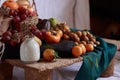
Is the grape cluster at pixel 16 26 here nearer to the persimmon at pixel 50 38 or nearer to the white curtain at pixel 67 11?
the persimmon at pixel 50 38

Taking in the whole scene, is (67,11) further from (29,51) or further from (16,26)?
(29,51)

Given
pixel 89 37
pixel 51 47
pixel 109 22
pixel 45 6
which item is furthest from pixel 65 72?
pixel 109 22

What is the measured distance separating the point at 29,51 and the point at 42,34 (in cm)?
18

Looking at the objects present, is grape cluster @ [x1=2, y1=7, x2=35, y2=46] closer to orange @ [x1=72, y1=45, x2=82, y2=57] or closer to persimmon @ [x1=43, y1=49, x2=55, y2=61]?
persimmon @ [x1=43, y1=49, x2=55, y2=61]

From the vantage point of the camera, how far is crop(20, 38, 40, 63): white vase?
1.08 m

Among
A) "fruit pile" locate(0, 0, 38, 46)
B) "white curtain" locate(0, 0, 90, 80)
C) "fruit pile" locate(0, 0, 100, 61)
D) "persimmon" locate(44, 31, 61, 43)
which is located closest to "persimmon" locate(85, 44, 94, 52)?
"fruit pile" locate(0, 0, 100, 61)

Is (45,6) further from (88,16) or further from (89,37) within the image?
(89,37)

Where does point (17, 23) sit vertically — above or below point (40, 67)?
above

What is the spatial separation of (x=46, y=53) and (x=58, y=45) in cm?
11

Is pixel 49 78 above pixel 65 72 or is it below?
above

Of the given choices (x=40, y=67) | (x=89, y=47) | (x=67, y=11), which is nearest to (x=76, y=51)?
(x=89, y=47)

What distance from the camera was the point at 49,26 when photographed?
1374 mm

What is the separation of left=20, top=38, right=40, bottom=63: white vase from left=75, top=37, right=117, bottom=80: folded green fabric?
0.83 ft

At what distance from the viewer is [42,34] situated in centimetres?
124
